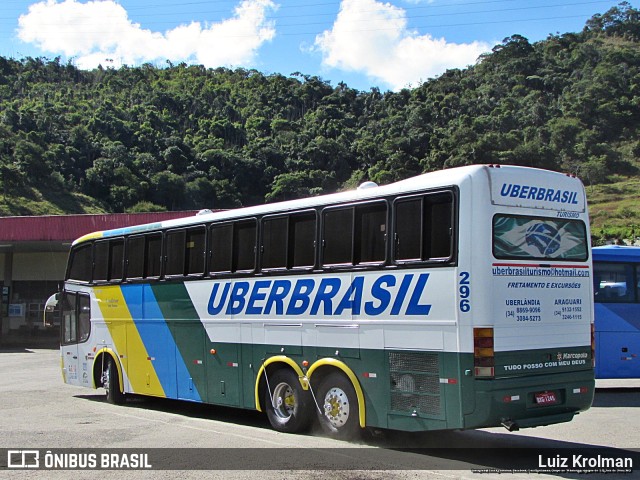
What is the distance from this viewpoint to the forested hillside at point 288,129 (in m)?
99.4

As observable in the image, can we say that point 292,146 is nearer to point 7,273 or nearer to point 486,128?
point 486,128

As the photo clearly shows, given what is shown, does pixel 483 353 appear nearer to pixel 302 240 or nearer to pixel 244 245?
pixel 302 240

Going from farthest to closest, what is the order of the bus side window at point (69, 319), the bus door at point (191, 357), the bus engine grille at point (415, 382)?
the bus side window at point (69, 319) → the bus door at point (191, 357) → the bus engine grille at point (415, 382)

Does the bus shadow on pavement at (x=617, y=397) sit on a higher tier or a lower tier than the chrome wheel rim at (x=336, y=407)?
lower

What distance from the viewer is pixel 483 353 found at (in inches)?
310

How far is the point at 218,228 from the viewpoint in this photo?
Answer: 39.7ft

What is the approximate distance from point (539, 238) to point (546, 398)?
189cm

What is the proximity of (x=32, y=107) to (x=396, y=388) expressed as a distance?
122 metres

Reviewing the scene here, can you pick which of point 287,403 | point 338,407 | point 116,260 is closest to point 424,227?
point 338,407

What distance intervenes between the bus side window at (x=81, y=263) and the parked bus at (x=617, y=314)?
35.9 ft

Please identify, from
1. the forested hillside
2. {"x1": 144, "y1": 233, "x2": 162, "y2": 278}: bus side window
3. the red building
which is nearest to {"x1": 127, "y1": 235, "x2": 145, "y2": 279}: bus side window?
{"x1": 144, "y1": 233, "x2": 162, "y2": 278}: bus side window

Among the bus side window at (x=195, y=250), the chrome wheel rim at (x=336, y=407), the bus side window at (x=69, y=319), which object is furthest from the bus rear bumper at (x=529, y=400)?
the bus side window at (x=69, y=319)

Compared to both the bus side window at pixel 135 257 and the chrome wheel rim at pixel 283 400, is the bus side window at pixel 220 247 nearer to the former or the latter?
the chrome wheel rim at pixel 283 400

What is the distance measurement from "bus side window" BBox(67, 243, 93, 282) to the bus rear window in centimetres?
1000
